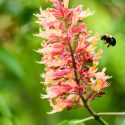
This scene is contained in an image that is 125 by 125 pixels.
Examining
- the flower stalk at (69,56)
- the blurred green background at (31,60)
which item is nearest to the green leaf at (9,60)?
the blurred green background at (31,60)

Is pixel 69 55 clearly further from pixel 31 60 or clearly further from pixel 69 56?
pixel 31 60

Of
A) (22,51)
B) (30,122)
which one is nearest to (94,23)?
(22,51)

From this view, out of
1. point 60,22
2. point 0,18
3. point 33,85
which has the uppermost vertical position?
point 60,22

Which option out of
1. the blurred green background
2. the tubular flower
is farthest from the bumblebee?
the blurred green background

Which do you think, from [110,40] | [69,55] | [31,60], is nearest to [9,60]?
[31,60]

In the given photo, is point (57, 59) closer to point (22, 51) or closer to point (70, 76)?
point (70, 76)

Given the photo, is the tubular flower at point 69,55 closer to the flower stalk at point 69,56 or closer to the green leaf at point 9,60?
A: the flower stalk at point 69,56
